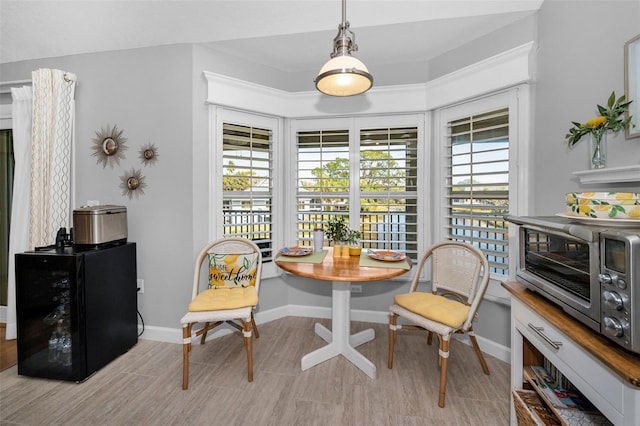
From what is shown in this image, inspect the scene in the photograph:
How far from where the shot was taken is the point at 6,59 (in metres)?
2.83

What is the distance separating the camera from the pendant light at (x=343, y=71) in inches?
65.1

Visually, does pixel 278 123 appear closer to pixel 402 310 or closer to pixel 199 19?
pixel 199 19

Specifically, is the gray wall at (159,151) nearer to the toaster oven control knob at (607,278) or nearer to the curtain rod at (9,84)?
the curtain rod at (9,84)

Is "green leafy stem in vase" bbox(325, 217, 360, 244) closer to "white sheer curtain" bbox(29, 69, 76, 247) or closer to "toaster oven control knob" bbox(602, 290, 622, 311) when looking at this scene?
"toaster oven control knob" bbox(602, 290, 622, 311)

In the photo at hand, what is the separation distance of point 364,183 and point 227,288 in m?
1.68

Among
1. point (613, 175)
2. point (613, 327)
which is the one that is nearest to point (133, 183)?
point (613, 327)

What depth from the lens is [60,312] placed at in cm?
206

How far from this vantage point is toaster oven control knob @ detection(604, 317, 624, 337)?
2.92 feet

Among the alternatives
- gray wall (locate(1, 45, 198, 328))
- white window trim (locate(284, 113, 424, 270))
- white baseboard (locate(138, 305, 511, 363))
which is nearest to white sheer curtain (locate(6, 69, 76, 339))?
gray wall (locate(1, 45, 198, 328))

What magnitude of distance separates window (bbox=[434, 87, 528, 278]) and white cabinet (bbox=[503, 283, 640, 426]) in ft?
2.49

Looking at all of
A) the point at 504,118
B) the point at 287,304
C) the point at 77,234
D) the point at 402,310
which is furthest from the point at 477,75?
the point at 77,234

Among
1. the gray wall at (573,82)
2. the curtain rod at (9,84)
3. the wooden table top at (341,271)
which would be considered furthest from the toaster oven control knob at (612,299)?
the curtain rod at (9,84)

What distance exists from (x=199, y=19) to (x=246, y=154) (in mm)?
1147

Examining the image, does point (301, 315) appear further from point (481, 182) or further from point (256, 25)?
point (256, 25)
